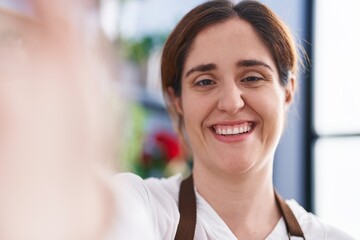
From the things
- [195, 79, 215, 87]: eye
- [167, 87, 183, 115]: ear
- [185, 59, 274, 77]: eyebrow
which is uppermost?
[185, 59, 274, 77]: eyebrow

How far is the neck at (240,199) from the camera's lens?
1190 millimetres

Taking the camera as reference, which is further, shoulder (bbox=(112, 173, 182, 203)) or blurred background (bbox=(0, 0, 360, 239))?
blurred background (bbox=(0, 0, 360, 239))

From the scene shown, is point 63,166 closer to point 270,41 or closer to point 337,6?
point 270,41

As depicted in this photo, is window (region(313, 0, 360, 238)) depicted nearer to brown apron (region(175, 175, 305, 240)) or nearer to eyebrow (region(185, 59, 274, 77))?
brown apron (region(175, 175, 305, 240))

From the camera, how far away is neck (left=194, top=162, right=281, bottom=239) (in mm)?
1190

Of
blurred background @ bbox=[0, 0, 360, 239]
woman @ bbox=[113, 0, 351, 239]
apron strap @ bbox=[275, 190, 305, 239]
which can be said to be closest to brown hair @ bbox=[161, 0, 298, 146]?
woman @ bbox=[113, 0, 351, 239]

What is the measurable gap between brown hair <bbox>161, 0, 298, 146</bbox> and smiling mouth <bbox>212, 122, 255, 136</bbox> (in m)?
0.15

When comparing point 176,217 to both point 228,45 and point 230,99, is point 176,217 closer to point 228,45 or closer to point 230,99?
point 230,99

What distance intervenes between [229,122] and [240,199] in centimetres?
19

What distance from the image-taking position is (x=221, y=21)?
120 centimetres

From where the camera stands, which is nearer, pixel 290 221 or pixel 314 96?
pixel 290 221

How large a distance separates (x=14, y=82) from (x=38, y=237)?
11cm

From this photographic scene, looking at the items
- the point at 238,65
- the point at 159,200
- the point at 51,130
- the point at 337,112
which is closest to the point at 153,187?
the point at 159,200

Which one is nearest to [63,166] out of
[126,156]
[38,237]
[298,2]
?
[38,237]
